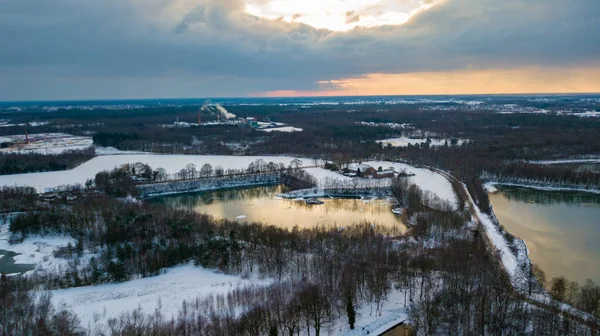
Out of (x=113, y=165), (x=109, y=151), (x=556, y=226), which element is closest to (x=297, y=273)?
(x=556, y=226)

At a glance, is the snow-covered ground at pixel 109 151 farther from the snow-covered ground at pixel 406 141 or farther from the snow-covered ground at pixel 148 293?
the snow-covered ground at pixel 148 293

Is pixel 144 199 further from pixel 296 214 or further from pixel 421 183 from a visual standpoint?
pixel 421 183

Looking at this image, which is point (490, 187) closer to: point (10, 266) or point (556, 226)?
point (556, 226)

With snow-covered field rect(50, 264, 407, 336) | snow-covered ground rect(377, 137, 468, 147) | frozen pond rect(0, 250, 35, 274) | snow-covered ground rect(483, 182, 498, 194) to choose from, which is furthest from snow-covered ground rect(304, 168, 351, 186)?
frozen pond rect(0, 250, 35, 274)

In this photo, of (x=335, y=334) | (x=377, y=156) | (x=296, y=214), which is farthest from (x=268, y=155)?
(x=335, y=334)

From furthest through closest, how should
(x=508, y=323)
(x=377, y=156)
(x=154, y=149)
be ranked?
1. (x=154, y=149)
2. (x=377, y=156)
3. (x=508, y=323)

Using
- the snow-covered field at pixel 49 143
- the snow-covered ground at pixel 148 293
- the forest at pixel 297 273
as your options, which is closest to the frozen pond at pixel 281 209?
the forest at pixel 297 273

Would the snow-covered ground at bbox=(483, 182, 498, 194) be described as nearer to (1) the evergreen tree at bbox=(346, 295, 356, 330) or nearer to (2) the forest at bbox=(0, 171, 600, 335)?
(2) the forest at bbox=(0, 171, 600, 335)
